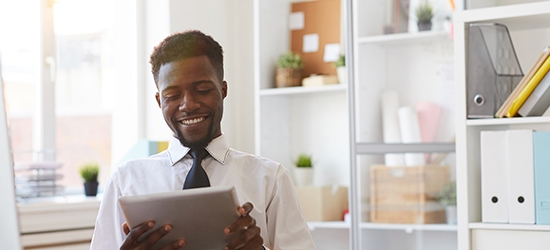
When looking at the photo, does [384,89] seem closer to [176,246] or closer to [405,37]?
[405,37]

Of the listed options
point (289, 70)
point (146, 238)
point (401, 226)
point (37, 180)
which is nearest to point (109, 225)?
point (146, 238)

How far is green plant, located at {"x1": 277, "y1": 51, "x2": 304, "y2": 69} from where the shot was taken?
315 centimetres

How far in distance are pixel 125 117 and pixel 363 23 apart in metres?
1.27

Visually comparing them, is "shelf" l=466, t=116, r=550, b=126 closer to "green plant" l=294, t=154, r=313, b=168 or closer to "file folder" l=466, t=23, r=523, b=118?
"file folder" l=466, t=23, r=523, b=118

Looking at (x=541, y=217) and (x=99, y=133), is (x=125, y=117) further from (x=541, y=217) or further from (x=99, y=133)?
(x=541, y=217)

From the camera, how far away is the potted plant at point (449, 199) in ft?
8.95

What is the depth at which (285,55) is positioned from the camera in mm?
3162

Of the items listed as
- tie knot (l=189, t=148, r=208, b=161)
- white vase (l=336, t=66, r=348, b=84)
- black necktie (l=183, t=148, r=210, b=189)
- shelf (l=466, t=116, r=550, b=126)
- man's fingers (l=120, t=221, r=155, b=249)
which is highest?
white vase (l=336, t=66, r=348, b=84)

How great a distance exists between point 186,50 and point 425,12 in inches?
68.3

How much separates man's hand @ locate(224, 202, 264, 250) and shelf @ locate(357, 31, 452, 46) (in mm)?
1773

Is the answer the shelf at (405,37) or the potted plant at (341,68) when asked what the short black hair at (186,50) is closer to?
the shelf at (405,37)

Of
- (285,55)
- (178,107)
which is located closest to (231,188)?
(178,107)

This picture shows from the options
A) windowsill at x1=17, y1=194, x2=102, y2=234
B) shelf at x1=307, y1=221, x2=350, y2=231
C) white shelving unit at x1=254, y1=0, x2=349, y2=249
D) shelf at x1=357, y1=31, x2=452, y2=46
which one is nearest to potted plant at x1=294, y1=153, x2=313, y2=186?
white shelving unit at x1=254, y1=0, x2=349, y2=249

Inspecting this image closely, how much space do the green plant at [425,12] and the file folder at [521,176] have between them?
847 millimetres
